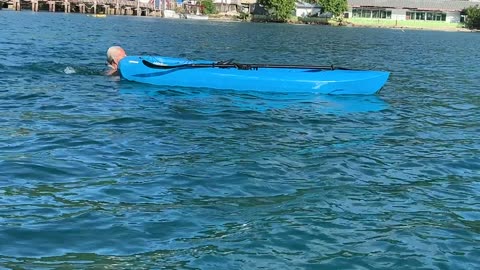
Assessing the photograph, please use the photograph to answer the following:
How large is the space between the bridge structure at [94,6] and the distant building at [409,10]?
4319cm

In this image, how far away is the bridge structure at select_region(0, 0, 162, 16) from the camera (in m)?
104

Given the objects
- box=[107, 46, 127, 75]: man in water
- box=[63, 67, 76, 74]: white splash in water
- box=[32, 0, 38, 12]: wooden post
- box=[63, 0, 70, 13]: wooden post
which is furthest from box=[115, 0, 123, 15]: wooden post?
box=[107, 46, 127, 75]: man in water

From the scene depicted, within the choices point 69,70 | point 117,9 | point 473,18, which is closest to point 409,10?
point 473,18

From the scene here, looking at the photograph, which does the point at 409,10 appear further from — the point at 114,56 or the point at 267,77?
the point at 267,77

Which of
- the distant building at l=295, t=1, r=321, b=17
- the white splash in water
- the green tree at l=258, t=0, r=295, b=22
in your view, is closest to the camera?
the white splash in water

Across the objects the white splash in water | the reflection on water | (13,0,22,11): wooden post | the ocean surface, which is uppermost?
(13,0,22,11): wooden post

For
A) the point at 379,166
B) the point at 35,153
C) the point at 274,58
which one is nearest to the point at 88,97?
the point at 35,153

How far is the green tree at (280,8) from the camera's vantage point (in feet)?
385

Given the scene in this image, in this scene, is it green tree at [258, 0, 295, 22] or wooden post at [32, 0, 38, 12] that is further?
green tree at [258, 0, 295, 22]

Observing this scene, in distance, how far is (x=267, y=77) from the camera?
16.8 metres

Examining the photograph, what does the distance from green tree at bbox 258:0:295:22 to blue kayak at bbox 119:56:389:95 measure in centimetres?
10275

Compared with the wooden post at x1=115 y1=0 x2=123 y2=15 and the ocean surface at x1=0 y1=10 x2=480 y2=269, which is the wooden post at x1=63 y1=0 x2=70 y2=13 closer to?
the wooden post at x1=115 y1=0 x2=123 y2=15

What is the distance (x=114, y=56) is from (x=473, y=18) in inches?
4538

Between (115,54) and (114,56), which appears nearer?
(115,54)
